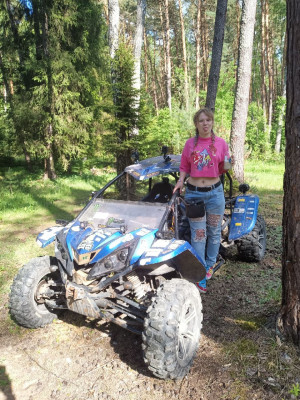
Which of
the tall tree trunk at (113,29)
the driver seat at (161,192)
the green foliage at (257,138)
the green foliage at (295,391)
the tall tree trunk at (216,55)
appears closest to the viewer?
the green foliage at (295,391)

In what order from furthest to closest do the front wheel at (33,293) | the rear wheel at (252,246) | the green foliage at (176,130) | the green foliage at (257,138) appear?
the green foliage at (257,138) < the green foliage at (176,130) < the rear wheel at (252,246) < the front wheel at (33,293)

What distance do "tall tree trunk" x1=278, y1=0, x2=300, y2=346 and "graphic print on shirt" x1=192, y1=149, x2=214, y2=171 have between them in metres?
1.04

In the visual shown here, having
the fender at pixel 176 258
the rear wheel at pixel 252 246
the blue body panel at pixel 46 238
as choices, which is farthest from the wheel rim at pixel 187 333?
the rear wheel at pixel 252 246

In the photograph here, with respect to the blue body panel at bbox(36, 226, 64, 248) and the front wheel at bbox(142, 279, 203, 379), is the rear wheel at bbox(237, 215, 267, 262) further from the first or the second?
the blue body panel at bbox(36, 226, 64, 248)

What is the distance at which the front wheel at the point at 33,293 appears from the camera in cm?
354

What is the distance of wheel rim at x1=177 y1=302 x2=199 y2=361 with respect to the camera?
9.68ft

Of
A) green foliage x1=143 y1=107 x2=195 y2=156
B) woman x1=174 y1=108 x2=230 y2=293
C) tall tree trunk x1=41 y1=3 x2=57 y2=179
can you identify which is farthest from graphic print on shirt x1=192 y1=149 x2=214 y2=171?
tall tree trunk x1=41 y1=3 x2=57 y2=179

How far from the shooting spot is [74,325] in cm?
390

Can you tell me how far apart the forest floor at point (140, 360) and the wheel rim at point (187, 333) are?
23 cm

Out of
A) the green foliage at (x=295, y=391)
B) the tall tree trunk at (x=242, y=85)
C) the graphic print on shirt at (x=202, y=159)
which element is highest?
the tall tree trunk at (x=242, y=85)

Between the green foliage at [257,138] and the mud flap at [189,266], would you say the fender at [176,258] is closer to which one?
the mud flap at [189,266]

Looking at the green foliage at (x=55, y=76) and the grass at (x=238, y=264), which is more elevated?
the green foliage at (x=55, y=76)

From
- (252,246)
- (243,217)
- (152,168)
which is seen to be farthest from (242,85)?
(152,168)

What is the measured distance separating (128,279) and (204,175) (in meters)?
1.53
